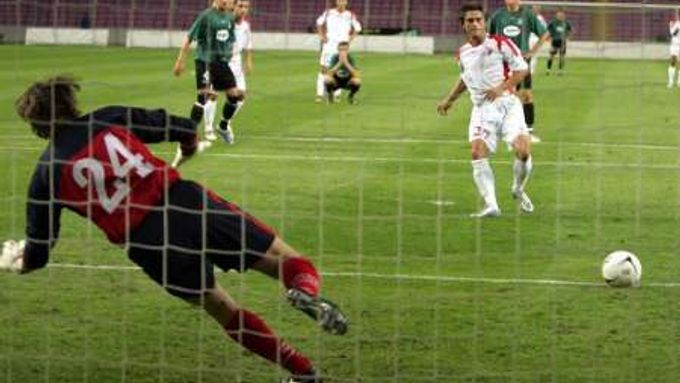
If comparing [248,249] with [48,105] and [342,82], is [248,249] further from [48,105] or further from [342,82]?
[342,82]

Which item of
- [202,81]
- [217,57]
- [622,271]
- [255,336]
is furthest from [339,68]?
[255,336]

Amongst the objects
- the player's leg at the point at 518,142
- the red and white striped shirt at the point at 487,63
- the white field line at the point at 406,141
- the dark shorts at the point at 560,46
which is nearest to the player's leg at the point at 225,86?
the white field line at the point at 406,141

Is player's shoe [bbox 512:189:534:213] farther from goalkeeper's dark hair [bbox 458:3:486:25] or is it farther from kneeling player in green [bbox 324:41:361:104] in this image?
kneeling player in green [bbox 324:41:361:104]

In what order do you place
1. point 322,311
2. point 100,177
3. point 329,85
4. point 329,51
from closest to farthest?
point 322,311
point 100,177
point 329,85
point 329,51

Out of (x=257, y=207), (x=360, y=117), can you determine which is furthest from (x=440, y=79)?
(x=257, y=207)

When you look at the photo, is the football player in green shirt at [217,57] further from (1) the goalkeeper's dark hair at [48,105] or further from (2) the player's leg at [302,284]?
(2) the player's leg at [302,284]

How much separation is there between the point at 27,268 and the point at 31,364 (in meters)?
0.81

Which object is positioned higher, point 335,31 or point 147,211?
point 335,31

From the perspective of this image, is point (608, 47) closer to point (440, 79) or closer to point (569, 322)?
point (569, 322)

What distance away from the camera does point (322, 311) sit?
5.61 meters

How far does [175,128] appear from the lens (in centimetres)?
603

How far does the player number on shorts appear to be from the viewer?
5.86 meters

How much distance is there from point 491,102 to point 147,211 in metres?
6.49

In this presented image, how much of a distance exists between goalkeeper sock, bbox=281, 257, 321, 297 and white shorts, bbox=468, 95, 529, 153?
6155 mm
